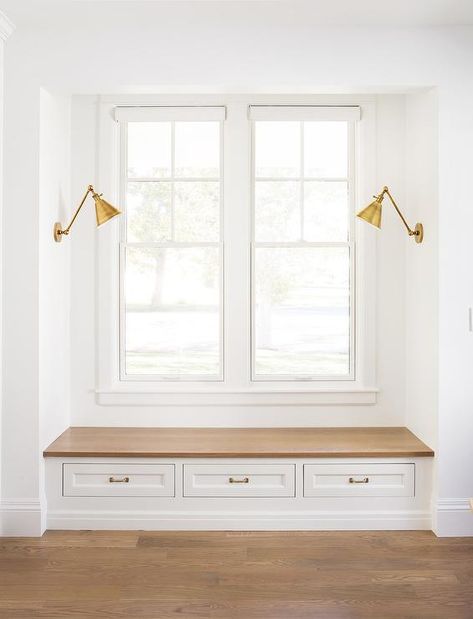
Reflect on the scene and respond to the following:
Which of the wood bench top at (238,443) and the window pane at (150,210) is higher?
the window pane at (150,210)

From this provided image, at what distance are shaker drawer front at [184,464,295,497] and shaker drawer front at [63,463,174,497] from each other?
0.46ft

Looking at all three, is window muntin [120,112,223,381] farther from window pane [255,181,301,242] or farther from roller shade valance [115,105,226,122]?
window pane [255,181,301,242]

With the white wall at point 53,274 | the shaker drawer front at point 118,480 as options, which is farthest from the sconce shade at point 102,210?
the shaker drawer front at point 118,480

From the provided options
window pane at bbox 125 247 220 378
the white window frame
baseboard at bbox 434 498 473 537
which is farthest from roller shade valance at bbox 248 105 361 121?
baseboard at bbox 434 498 473 537

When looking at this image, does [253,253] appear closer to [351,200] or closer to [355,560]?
[351,200]

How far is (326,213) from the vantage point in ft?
12.6

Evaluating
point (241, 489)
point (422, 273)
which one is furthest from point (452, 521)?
point (422, 273)

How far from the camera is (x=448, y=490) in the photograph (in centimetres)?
322

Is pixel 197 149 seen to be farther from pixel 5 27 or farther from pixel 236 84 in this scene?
pixel 5 27

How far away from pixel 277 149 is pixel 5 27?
5.86ft

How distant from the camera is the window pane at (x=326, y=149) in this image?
3818 mm

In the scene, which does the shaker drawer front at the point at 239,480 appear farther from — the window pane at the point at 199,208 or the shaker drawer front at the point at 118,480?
the window pane at the point at 199,208

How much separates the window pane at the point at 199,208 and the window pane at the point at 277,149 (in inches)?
14.1

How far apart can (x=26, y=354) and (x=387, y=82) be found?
258cm
